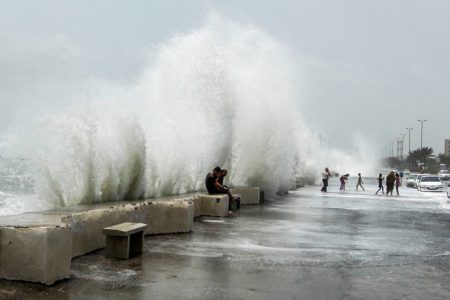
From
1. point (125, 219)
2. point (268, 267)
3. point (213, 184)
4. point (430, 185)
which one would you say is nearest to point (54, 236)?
point (125, 219)

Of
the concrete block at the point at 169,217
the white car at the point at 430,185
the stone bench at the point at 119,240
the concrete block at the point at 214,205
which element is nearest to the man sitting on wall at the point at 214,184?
the concrete block at the point at 214,205

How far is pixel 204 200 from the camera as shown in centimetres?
1252

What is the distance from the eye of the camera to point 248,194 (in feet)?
57.0

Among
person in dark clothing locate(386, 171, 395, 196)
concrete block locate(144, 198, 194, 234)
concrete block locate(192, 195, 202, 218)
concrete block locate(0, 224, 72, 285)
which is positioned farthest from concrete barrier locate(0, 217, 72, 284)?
person in dark clothing locate(386, 171, 395, 196)

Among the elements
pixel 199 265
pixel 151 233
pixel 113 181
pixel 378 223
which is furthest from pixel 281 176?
pixel 199 265

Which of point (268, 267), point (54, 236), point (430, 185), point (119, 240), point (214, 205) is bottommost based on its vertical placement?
point (268, 267)

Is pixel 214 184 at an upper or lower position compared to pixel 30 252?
upper

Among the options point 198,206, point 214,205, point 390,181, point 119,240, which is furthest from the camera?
point 390,181

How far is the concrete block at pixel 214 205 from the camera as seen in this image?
12.4m

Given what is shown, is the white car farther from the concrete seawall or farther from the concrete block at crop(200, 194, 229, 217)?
the concrete seawall

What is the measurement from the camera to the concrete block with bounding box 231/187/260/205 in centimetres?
1727

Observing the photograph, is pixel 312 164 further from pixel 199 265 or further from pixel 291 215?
pixel 199 265

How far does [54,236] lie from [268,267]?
276 cm

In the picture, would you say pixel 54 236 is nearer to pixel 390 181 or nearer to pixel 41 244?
pixel 41 244
